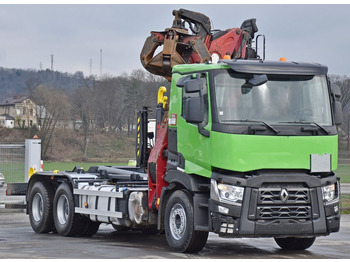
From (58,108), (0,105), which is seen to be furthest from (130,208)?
(0,105)

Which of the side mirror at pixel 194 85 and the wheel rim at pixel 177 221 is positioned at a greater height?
the side mirror at pixel 194 85

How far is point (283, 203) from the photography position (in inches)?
434

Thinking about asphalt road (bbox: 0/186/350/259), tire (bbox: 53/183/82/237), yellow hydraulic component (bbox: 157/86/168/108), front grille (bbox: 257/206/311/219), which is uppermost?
yellow hydraulic component (bbox: 157/86/168/108)

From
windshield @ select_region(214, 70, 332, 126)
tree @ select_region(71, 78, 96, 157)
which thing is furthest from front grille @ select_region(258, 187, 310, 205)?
tree @ select_region(71, 78, 96, 157)

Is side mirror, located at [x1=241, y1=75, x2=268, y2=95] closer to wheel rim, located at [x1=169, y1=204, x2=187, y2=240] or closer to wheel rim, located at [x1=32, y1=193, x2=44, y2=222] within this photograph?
wheel rim, located at [x1=169, y1=204, x2=187, y2=240]

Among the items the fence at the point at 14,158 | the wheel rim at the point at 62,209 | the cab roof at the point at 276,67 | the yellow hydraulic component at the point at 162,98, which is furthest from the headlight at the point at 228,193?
the fence at the point at 14,158

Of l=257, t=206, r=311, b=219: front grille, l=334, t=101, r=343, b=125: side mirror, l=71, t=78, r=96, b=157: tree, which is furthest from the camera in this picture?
l=71, t=78, r=96, b=157: tree

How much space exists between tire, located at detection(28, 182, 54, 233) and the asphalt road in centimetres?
29

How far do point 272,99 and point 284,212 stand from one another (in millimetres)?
1752

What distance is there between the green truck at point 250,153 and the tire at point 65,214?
3.14 m

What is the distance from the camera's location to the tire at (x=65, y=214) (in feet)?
49.2

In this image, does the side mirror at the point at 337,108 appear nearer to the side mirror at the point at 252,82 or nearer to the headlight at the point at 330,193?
the headlight at the point at 330,193

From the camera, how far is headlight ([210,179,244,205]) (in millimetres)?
10844

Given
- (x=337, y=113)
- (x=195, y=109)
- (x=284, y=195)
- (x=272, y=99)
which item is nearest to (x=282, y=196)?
(x=284, y=195)
